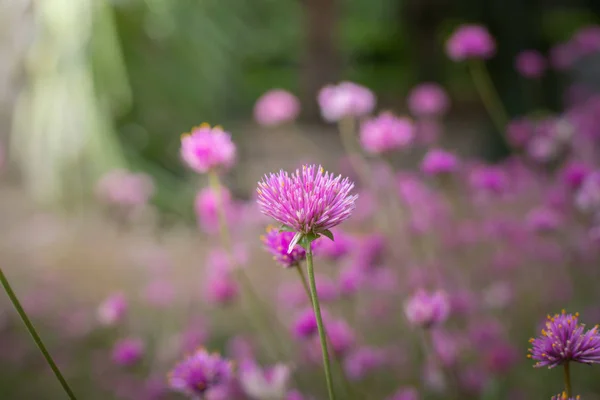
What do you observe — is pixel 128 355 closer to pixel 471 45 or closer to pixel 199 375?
pixel 199 375

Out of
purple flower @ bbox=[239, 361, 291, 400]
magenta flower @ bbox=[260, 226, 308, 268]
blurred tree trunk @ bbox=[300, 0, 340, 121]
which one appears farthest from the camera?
blurred tree trunk @ bbox=[300, 0, 340, 121]

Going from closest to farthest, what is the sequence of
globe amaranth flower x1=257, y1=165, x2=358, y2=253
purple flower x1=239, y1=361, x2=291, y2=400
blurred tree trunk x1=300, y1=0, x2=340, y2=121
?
globe amaranth flower x1=257, y1=165, x2=358, y2=253, purple flower x1=239, y1=361, x2=291, y2=400, blurred tree trunk x1=300, y1=0, x2=340, y2=121

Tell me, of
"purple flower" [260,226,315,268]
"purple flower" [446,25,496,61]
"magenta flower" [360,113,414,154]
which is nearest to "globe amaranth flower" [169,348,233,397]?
"purple flower" [260,226,315,268]

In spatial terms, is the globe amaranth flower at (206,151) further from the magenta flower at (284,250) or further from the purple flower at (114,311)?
the purple flower at (114,311)

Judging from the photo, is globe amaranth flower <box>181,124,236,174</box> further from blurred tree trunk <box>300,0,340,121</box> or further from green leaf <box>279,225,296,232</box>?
blurred tree trunk <box>300,0,340,121</box>

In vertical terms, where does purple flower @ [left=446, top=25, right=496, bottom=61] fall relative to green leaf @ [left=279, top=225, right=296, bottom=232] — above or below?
above

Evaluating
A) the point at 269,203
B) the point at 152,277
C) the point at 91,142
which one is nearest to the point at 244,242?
the point at 152,277
